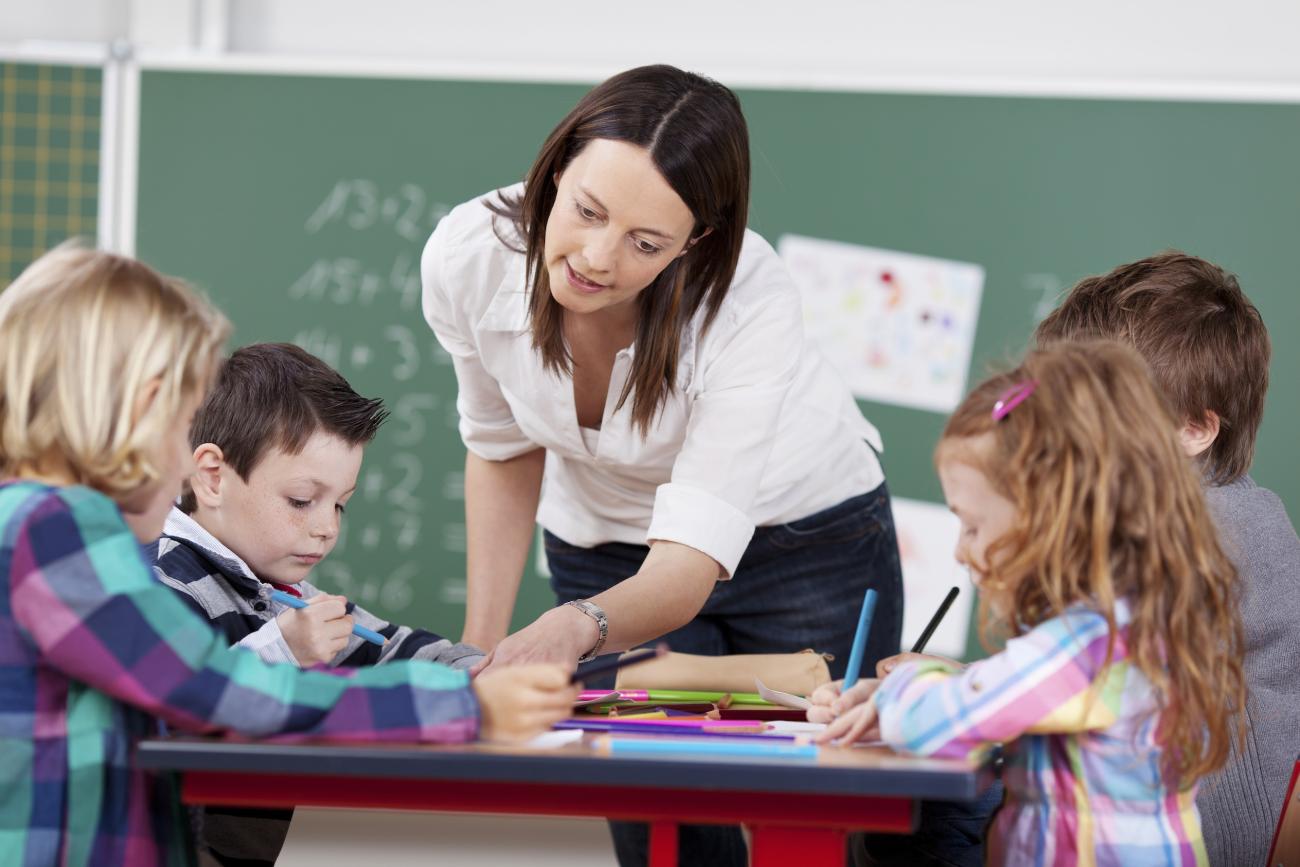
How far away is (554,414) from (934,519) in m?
1.60

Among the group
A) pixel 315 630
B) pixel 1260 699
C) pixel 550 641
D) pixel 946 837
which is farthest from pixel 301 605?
pixel 1260 699

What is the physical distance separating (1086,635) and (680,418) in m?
0.81

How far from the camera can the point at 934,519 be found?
325 cm

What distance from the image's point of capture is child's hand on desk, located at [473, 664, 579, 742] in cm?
106

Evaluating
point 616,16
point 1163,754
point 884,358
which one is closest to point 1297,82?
point 884,358

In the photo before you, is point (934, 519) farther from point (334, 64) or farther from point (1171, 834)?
point (1171, 834)

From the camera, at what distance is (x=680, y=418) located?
72.5 inches

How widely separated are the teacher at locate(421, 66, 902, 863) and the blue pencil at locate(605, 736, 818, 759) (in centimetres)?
36

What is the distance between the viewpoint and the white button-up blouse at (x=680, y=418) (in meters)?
1.72

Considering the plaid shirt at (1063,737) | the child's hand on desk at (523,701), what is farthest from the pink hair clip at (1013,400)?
the child's hand on desk at (523,701)

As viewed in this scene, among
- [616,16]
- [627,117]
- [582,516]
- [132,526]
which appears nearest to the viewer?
[132,526]

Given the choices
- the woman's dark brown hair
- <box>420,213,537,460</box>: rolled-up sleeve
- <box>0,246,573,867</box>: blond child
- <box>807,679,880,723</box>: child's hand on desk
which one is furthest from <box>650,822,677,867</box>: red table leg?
<box>420,213,537,460</box>: rolled-up sleeve

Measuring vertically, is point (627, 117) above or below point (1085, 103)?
below

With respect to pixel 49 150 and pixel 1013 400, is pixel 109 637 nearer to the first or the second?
pixel 1013 400
